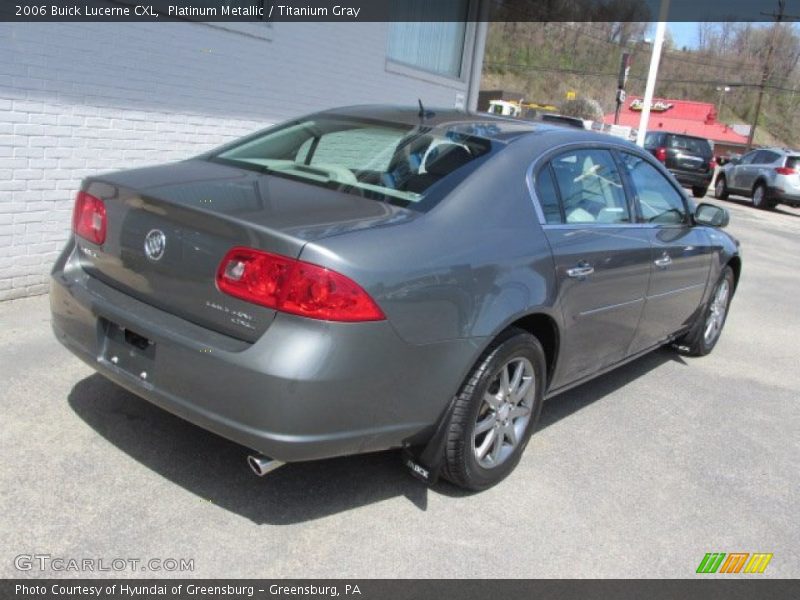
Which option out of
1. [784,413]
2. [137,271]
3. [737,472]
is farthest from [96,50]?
[784,413]

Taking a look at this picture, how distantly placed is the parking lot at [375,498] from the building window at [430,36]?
6.11m

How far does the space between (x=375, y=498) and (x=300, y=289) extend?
1129mm

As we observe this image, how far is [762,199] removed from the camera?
21.0 meters

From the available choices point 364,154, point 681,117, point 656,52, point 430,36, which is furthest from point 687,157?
point 681,117

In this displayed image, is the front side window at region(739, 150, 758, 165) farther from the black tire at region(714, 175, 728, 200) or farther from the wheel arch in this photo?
the wheel arch

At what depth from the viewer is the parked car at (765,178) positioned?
20062 mm

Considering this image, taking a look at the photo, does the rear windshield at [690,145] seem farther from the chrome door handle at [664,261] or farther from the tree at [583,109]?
the tree at [583,109]

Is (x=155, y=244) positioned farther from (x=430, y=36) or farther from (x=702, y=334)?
(x=430, y=36)

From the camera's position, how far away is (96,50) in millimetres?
5406

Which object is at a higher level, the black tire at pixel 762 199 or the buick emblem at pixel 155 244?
the buick emblem at pixel 155 244

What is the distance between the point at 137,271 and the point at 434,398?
1.26 m

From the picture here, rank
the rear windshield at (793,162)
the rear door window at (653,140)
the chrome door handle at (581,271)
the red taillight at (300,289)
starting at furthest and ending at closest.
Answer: the rear door window at (653,140)
the rear windshield at (793,162)
the chrome door handle at (581,271)
the red taillight at (300,289)

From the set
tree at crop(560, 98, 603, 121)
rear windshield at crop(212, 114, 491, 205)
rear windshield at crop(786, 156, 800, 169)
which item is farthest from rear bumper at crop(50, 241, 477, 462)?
tree at crop(560, 98, 603, 121)

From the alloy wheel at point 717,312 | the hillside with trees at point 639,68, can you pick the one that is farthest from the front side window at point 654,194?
the hillside with trees at point 639,68
